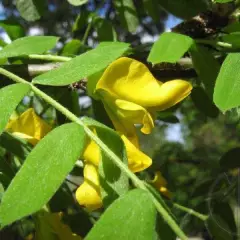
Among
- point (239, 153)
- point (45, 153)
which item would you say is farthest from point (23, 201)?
point (239, 153)

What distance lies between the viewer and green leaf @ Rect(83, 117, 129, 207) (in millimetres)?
499

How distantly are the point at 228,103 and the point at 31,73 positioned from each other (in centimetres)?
32

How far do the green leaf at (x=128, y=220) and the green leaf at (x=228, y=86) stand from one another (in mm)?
135

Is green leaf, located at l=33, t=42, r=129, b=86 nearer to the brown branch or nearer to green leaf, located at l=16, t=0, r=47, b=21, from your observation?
the brown branch

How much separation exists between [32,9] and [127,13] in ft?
0.52

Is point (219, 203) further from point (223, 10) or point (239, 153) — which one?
point (223, 10)

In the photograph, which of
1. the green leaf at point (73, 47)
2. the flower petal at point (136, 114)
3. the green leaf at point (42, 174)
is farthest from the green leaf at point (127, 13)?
the green leaf at point (42, 174)

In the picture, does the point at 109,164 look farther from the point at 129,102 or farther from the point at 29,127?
the point at 29,127

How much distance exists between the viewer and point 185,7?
0.88 metres

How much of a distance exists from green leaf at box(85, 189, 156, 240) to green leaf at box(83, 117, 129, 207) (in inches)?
2.7

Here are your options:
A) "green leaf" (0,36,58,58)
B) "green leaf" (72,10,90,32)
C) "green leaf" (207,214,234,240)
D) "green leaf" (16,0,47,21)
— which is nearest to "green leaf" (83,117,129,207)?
"green leaf" (0,36,58,58)

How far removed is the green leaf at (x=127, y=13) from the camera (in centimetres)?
94

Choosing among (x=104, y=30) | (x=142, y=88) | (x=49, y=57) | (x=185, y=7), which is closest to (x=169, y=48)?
(x=142, y=88)

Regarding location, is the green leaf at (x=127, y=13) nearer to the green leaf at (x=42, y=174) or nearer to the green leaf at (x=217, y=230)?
the green leaf at (x=217, y=230)
